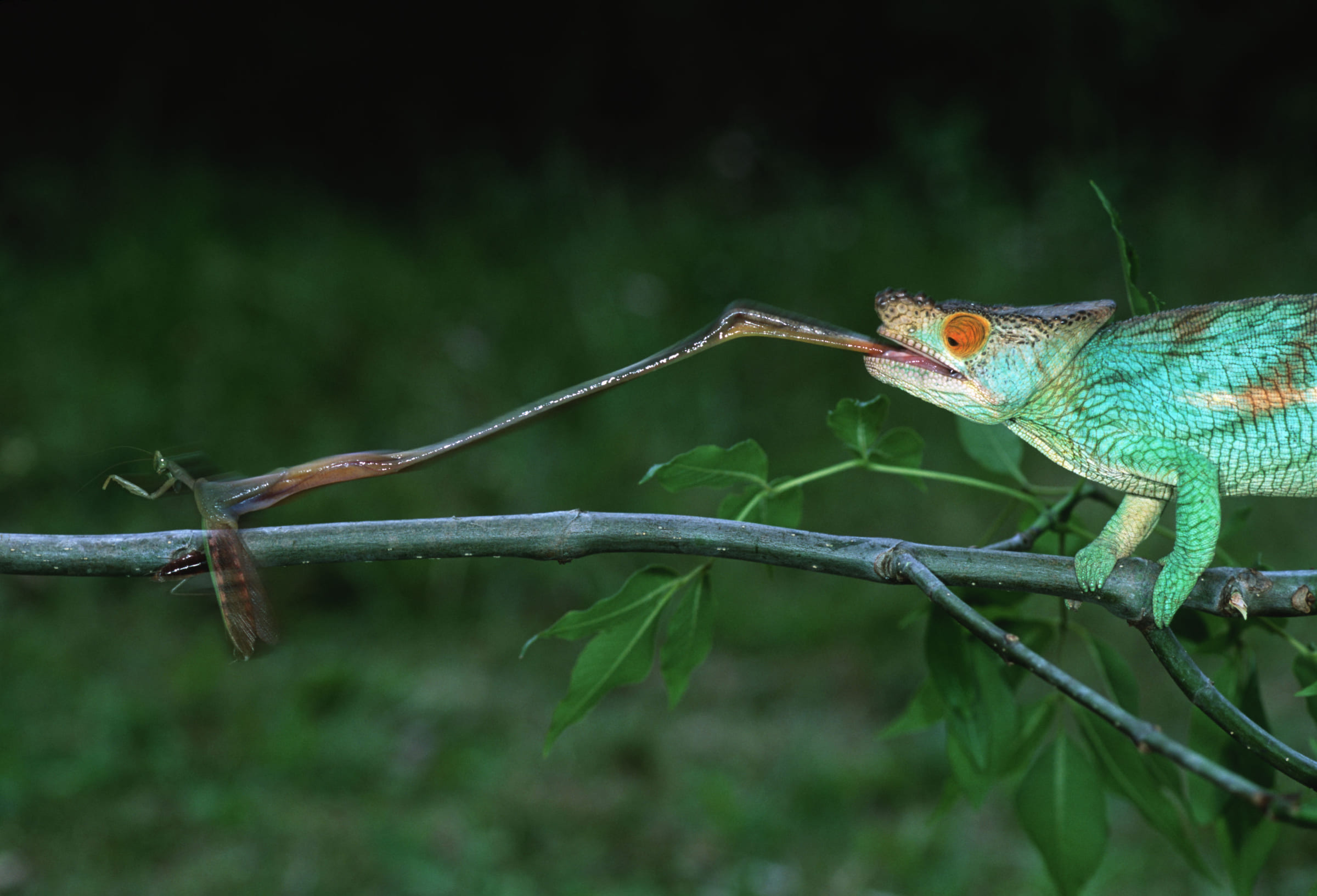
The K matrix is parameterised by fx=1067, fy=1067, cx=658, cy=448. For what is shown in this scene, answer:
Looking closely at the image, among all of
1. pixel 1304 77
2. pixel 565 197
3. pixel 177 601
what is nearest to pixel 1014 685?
pixel 177 601

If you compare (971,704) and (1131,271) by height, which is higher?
(1131,271)

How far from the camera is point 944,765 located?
7.79 ft

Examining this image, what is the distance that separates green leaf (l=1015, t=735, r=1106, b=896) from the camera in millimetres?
952

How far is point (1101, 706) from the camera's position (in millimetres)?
545

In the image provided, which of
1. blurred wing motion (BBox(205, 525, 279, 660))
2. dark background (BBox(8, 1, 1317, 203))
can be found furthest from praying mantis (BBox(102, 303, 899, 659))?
dark background (BBox(8, 1, 1317, 203))

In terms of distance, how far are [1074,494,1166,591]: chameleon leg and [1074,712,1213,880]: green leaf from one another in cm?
28

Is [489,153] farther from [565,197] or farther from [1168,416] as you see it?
[1168,416]

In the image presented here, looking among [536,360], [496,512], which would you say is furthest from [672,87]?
[496,512]

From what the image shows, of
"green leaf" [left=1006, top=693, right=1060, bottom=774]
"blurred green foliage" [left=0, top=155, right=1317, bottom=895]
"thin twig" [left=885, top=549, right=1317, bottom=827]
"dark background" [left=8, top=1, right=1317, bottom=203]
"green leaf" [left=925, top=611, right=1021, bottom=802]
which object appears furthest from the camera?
"dark background" [left=8, top=1, right=1317, bottom=203]

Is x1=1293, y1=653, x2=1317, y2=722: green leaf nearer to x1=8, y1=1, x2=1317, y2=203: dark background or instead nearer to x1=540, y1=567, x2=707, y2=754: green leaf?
x1=540, y1=567, x2=707, y2=754: green leaf

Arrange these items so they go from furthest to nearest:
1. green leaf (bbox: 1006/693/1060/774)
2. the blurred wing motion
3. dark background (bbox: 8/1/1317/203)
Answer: dark background (bbox: 8/1/1317/203), green leaf (bbox: 1006/693/1060/774), the blurred wing motion

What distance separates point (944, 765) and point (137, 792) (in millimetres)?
1761

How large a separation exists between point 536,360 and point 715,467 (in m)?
2.86

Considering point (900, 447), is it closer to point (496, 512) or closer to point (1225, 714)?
point (1225, 714)
